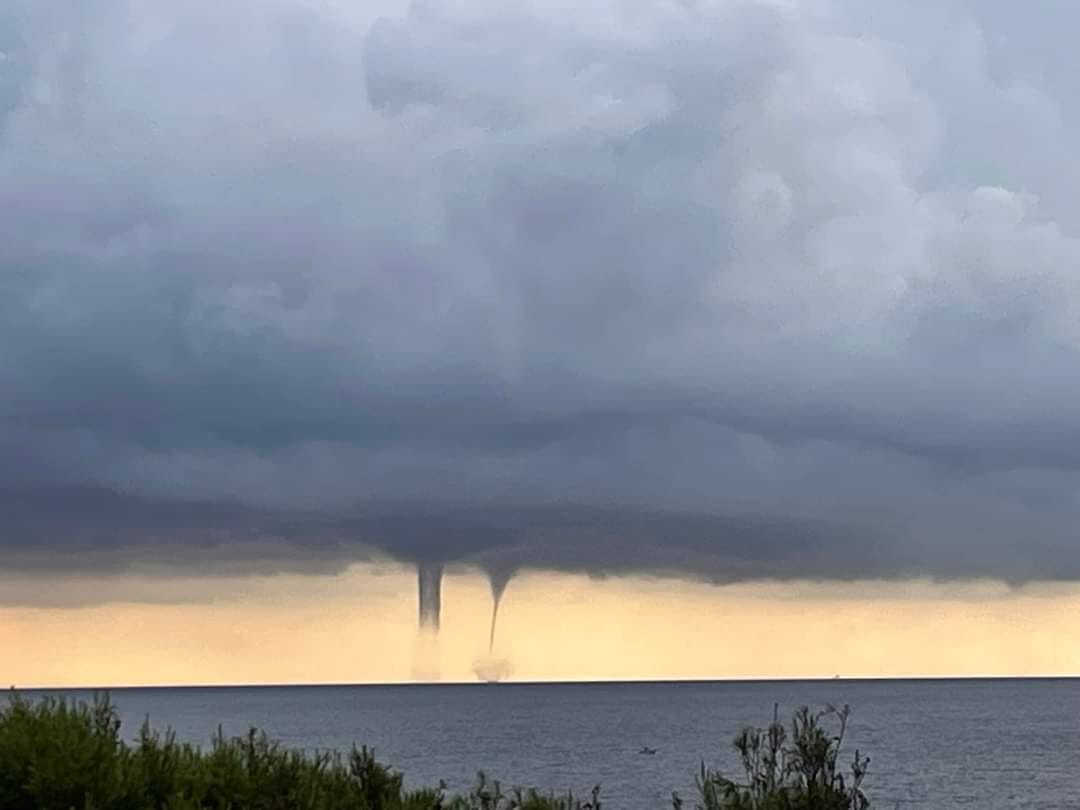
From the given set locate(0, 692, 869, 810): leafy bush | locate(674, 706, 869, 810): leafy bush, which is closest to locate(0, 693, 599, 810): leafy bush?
locate(0, 692, 869, 810): leafy bush

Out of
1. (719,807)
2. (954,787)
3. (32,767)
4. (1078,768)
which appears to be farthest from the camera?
(1078,768)

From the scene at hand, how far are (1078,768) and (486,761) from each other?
5081cm

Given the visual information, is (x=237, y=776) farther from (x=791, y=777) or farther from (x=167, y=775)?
(x=791, y=777)

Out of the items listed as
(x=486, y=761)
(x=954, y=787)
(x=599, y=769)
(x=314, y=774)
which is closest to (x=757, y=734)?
(x=314, y=774)

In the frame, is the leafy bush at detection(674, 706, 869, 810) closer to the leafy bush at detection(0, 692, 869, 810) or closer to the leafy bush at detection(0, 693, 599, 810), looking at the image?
the leafy bush at detection(0, 692, 869, 810)

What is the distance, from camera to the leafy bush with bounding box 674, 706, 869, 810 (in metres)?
17.3

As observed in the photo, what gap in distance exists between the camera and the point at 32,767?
16.5 metres

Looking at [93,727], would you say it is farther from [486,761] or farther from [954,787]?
[486,761]

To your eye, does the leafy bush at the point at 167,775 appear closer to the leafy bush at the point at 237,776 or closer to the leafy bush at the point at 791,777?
the leafy bush at the point at 237,776

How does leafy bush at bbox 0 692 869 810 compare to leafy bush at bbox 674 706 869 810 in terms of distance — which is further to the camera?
leafy bush at bbox 674 706 869 810

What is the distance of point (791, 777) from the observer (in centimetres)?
1777

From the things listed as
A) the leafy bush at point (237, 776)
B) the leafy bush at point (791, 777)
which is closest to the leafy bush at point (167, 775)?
the leafy bush at point (237, 776)

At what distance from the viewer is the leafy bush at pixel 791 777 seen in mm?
17281

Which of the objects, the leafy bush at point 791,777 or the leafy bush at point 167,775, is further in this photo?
the leafy bush at point 791,777
